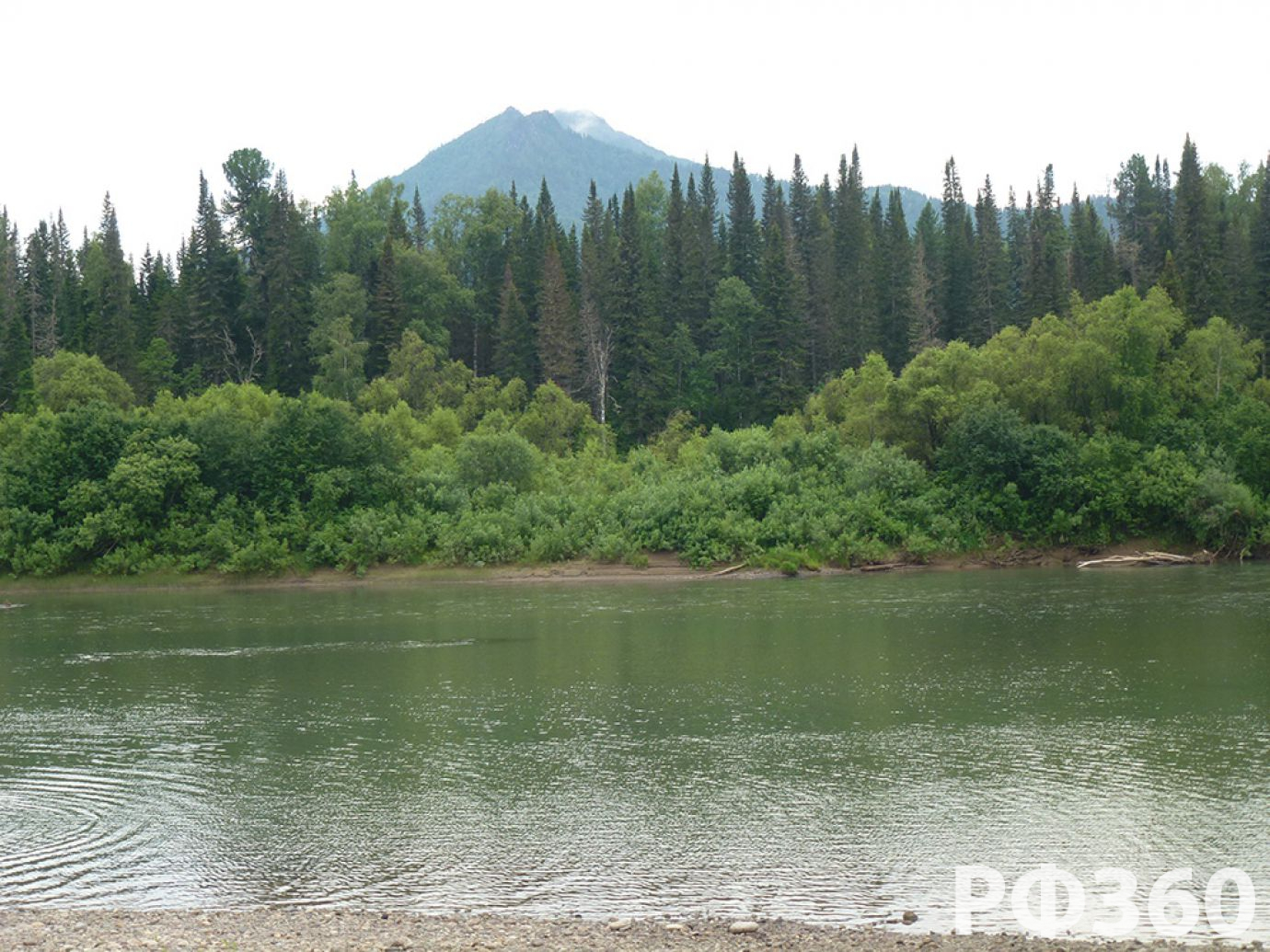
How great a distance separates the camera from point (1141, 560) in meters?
65.9

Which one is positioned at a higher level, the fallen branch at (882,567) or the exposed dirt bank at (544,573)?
the exposed dirt bank at (544,573)

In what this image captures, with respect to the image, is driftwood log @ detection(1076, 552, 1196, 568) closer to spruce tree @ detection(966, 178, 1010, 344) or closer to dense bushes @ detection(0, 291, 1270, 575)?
dense bushes @ detection(0, 291, 1270, 575)

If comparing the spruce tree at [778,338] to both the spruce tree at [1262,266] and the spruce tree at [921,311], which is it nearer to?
the spruce tree at [921,311]

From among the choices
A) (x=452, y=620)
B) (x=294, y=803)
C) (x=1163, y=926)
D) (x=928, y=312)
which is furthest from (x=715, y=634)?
(x=928, y=312)

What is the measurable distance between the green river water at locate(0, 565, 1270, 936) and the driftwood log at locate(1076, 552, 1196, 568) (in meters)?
18.2

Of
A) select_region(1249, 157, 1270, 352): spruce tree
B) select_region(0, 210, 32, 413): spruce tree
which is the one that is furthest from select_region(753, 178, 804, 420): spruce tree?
select_region(0, 210, 32, 413): spruce tree

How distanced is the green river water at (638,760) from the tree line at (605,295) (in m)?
59.3

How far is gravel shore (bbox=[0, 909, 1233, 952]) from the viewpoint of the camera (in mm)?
13516

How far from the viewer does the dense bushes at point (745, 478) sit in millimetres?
67312

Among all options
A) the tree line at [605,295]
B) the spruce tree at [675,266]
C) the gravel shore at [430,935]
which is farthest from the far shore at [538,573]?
the spruce tree at [675,266]

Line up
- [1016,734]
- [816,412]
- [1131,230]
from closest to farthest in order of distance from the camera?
[1016,734] → [816,412] → [1131,230]

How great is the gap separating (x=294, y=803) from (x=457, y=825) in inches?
140

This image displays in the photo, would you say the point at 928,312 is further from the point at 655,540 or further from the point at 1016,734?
the point at 1016,734

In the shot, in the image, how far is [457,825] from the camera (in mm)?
19875
